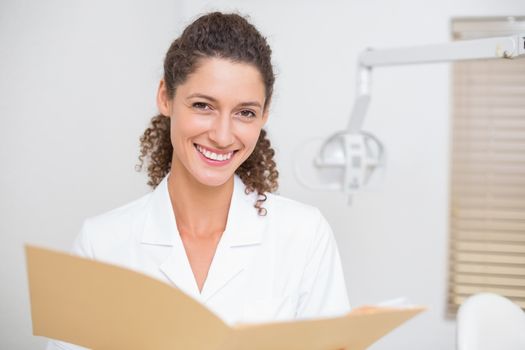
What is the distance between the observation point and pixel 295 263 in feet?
4.84

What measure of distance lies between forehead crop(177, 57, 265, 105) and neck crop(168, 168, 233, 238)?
10.4 inches

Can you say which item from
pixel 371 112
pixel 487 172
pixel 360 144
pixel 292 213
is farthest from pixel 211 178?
pixel 487 172

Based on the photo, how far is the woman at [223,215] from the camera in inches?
51.3

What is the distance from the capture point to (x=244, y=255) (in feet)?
4.74

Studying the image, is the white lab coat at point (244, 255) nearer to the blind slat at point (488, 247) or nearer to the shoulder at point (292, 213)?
the shoulder at point (292, 213)

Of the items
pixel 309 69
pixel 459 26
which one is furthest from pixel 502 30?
pixel 309 69

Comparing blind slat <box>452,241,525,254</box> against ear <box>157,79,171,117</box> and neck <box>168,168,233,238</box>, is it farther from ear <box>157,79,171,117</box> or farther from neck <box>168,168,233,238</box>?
ear <box>157,79,171,117</box>

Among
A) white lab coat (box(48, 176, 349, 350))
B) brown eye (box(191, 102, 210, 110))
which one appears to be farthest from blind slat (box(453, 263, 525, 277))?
brown eye (box(191, 102, 210, 110))

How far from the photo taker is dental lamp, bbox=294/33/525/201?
181 cm

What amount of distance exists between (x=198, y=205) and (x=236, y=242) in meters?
0.14

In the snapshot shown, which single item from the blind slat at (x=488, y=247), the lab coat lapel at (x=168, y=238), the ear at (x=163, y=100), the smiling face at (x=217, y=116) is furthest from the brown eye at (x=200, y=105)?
the blind slat at (x=488, y=247)

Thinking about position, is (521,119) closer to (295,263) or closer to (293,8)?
(293,8)

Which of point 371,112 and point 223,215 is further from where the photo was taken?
point 371,112

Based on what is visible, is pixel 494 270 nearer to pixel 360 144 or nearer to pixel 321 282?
pixel 360 144
